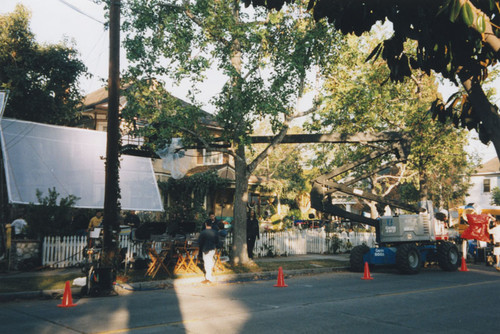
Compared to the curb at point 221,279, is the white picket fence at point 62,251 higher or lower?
higher

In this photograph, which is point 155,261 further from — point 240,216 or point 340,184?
point 340,184

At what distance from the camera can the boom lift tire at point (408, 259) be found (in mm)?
16234

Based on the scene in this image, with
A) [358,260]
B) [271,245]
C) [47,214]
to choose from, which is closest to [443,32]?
[358,260]

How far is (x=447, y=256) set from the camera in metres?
17.6

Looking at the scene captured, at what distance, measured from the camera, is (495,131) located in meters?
4.29

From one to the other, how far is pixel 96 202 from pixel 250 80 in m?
7.19

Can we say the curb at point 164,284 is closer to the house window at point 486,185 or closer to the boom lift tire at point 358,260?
the boom lift tire at point 358,260

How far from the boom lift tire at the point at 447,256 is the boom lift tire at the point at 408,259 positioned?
145cm

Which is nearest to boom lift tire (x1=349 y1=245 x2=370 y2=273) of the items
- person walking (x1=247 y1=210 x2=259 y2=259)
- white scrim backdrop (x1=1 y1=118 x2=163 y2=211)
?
person walking (x1=247 y1=210 x2=259 y2=259)

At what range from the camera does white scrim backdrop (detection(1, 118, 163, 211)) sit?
16.1 metres

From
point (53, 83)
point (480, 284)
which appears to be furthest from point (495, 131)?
→ point (53, 83)

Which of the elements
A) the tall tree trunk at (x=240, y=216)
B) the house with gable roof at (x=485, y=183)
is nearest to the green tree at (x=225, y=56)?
the tall tree trunk at (x=240, y=216)

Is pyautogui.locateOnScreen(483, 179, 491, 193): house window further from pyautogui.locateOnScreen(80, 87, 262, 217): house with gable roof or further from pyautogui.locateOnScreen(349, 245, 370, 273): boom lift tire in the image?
pyautogui.locateOnScreen(349, 245, 370, 273): boom lift tire

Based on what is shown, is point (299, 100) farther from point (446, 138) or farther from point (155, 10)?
point (446, 138)
